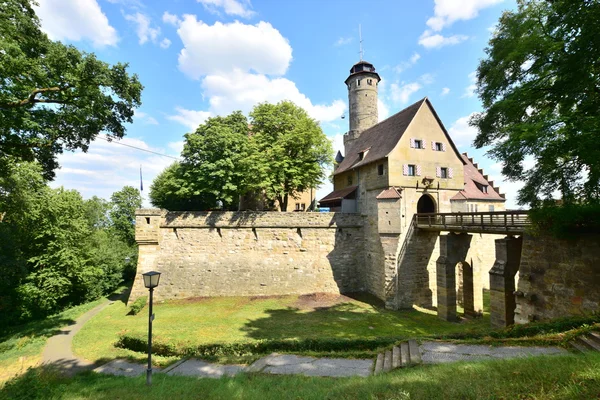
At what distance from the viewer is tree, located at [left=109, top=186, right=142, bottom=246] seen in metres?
38.1

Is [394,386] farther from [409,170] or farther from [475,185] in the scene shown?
[475,185]

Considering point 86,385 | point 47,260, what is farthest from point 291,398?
point 47,260

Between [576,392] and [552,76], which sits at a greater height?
[552,76]

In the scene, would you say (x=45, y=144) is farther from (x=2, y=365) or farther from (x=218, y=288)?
(x=218, y=288)

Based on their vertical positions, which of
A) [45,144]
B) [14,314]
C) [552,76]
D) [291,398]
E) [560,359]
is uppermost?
[552,76]

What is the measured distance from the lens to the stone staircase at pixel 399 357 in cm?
765

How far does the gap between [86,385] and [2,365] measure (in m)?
8.42

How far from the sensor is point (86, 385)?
7.82 metres

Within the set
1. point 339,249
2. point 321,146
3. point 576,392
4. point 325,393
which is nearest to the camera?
point 576,392

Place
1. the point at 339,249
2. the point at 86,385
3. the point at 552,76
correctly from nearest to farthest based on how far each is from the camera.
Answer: the point at 86,385 < the point at 552,76 < the point at 339,249

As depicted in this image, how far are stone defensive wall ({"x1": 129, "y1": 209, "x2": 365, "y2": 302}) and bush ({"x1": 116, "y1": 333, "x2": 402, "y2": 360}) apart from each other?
28.5 feet

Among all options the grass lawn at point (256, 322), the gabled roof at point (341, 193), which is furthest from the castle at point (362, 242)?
the grass lawn at point (256, 322)

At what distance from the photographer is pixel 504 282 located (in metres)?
13.1

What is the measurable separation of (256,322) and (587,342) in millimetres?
13986
